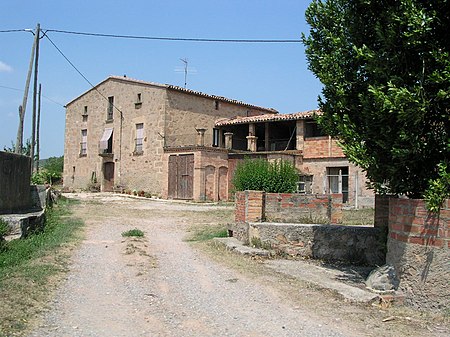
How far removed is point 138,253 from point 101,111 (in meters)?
24.9

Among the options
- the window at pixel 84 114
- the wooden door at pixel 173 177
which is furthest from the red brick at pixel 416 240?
the window at pixel 84 114

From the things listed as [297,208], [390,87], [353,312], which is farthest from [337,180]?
[353,312]

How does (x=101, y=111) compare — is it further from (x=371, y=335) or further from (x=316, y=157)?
(x=371, y=335)

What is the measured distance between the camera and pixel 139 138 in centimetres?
2880

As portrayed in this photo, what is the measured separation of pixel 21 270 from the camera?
257 inches

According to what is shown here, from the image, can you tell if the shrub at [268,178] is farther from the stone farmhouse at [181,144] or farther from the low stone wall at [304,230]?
the stone farmhouse at [181,144]

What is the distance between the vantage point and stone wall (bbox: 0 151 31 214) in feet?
32.4

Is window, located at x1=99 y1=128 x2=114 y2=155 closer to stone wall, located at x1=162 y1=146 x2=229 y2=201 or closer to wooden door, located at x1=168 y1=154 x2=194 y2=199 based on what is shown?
stone wall, located at x1=162 y1=146 x2=229 y2=201

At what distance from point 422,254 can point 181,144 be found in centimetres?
2316

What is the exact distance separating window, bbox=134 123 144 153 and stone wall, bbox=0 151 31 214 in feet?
54.7

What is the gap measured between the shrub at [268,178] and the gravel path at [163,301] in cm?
282

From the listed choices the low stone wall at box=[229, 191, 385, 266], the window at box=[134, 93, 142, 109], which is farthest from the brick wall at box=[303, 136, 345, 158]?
the low stone wall at box=[229, 191, 385, 266]

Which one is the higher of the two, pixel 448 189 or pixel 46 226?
pixel 448 189

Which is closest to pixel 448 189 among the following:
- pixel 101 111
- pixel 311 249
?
pixel 311 249
